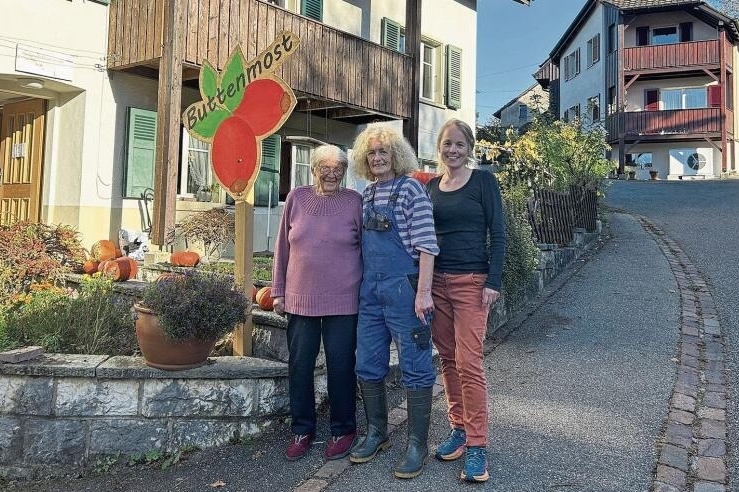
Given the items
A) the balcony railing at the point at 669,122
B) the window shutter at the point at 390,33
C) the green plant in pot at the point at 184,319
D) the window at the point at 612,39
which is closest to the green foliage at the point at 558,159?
the window shutter at the point at 390,33

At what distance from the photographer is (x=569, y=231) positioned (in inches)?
387

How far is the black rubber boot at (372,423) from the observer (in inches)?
129

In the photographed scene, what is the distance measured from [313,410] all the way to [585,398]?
1.92 m

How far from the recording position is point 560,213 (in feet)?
30.9

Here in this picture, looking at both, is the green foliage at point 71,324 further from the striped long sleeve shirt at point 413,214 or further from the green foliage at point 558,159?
the green foliage at point 558,159

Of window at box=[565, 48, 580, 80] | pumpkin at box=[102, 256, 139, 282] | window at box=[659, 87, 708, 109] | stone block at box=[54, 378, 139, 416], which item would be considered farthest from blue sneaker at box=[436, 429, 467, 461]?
window at box=[565, 48, 580, 80]

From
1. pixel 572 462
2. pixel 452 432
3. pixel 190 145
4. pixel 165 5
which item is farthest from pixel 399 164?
pixel 190 145

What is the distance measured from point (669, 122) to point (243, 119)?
90.5ft

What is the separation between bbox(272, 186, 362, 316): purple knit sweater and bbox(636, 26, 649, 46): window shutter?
30538 millimetres

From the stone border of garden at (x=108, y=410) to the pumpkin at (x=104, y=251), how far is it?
11.8 feet

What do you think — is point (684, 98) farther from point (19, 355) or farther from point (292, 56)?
point (19, 355)

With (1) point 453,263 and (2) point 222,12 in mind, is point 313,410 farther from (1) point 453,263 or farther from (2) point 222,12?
(2) point 222,12

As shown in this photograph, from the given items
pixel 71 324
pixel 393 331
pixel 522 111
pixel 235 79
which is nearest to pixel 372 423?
pixel 393 331

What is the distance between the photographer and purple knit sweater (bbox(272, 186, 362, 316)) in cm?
328
